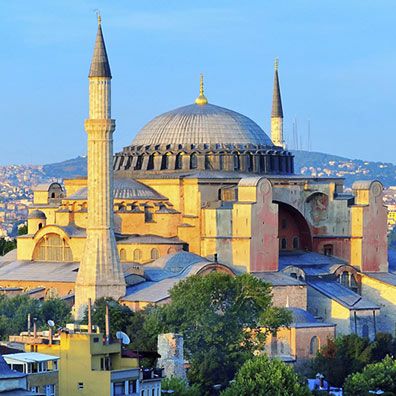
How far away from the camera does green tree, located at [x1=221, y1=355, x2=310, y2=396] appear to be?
193 ft

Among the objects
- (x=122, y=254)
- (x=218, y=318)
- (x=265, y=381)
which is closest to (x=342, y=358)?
(x=218, y=318)

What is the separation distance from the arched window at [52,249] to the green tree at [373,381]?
681 inches

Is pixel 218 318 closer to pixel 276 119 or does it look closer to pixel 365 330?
pixel 365 330

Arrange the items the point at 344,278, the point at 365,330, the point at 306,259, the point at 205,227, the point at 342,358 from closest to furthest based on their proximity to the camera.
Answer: the point at 342,358
the point at 365,330
the point at 205,227
the point at 344,278
the point at 306,259

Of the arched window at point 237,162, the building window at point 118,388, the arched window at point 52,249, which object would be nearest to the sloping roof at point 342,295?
the arched window at point 237,162

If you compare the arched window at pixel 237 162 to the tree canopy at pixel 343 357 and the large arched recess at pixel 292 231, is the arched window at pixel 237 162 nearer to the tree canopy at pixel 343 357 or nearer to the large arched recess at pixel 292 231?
the large arched recess at pixel 292 231

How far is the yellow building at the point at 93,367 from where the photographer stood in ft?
166

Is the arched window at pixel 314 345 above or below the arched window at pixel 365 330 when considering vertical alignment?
below

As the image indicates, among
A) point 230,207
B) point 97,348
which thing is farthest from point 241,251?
point 97,348

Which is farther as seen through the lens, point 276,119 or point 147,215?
point 276,119

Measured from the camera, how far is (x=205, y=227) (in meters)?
77.5

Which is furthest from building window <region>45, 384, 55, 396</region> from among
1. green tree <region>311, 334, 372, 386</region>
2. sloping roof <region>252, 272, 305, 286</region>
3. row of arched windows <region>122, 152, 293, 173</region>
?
row of arched windows <region>122, 152, 293, 173</region>

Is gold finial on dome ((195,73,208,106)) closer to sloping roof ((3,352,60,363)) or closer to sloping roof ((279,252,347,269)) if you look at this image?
sloping roof ((279,252,347,269))

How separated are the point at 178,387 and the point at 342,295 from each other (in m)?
21.2
